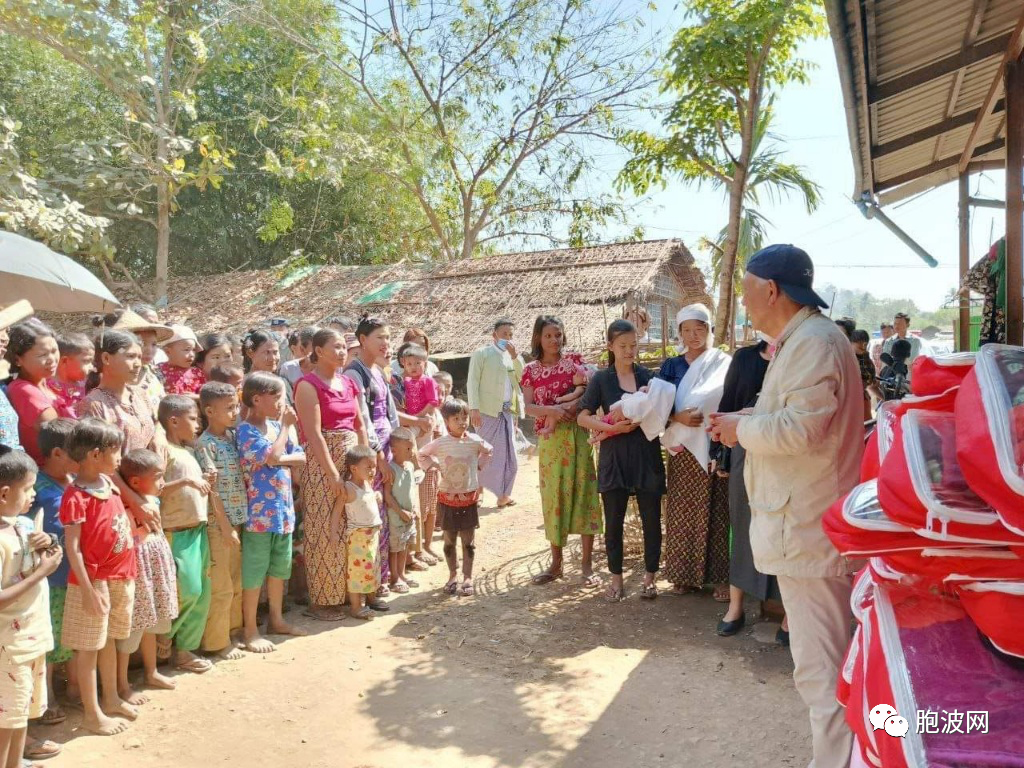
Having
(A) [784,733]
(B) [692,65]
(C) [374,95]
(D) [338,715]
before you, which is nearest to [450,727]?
(D) [338,715]

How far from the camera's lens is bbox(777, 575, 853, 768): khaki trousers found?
247 centimetres

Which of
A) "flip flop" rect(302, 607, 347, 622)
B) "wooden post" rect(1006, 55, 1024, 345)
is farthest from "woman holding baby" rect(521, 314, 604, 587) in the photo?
"wooden post" rect(1006, 55, 1024, 345)

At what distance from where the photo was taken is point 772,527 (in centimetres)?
266

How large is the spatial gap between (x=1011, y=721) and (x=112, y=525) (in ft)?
10.1

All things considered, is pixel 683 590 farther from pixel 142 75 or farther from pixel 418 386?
pixel 142 75

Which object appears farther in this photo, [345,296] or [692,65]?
[345,296]

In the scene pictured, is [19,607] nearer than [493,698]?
Yes

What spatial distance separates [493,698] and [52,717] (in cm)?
188

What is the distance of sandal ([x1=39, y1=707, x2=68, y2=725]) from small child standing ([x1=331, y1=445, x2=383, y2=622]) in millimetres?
1590

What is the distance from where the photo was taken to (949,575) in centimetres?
136

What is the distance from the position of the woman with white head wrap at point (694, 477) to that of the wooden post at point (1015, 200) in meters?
1.71

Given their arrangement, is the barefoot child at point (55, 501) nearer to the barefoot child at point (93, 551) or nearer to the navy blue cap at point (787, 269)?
the barefoot child at point (93, 551)

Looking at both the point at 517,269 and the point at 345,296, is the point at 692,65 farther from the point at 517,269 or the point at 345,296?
the point at 345,296
